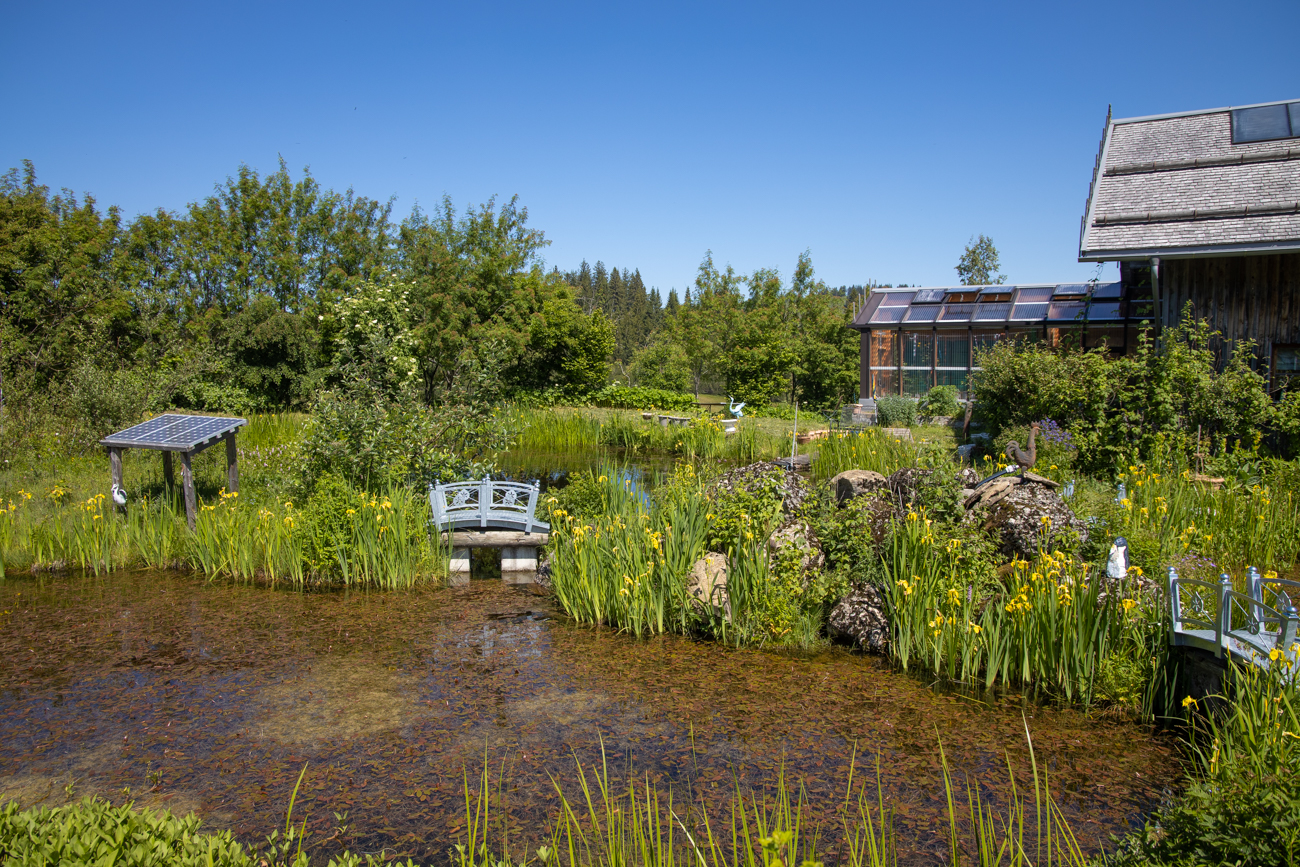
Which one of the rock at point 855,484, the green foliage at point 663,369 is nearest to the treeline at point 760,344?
the green foliage at point 663,369

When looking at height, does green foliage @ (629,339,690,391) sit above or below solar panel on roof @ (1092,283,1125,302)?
below

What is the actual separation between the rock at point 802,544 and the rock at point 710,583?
42cm

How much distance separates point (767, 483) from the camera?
680 centimetres

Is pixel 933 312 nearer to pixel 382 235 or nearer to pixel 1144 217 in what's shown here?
pixel 1144 217

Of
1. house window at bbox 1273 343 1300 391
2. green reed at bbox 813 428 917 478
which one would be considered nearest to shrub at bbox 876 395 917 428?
green reed at bbox 813 428 917 478

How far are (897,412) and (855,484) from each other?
10416 mm

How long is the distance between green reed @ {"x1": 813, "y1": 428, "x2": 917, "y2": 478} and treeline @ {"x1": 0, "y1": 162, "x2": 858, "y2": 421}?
280 inches

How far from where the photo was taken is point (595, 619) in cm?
661

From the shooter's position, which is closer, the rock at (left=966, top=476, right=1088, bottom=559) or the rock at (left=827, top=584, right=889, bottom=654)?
the rock at (left=827, top=584, right=889, bottom=654)

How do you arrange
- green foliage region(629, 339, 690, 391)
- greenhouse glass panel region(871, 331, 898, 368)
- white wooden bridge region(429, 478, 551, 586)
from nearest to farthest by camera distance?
white wooden bridge region(429, 478, 551, 586), greenhouse glass panel region(871, 331, 898, 368), green foliage region(629, 339, 690, 391)

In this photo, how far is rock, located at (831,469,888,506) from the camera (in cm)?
756

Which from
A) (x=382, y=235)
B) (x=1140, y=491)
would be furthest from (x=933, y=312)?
(x=382, y=235)

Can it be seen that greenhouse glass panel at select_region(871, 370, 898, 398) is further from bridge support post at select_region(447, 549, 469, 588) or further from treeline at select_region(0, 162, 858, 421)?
bridge support post at select_region(447, 549, 469, 588)

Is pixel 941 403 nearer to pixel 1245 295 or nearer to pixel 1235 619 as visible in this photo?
pixel 1245 295
